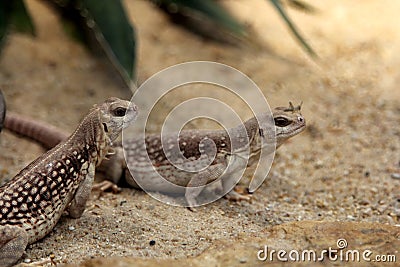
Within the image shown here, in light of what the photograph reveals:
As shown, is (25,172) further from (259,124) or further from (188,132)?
(259,124)

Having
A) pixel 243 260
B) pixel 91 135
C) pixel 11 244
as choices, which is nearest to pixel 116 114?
pixel 91 135

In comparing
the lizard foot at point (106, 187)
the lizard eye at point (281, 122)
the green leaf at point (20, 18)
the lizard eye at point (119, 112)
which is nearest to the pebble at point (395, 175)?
the lizard eye at point (281, 122)

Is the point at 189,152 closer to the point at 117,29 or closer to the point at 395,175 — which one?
the point at 117,29

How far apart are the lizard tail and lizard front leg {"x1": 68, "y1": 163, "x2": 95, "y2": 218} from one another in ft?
3.70

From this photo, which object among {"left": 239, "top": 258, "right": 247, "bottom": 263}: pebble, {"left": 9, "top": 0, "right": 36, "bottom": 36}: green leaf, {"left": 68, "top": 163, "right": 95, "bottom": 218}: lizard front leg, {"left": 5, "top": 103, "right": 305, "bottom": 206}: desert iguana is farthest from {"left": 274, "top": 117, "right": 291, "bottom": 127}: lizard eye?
{"left": 9, "top": 0, "right": 36, "bottom": 36}: green leaf

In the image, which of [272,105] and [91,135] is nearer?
[91,135]

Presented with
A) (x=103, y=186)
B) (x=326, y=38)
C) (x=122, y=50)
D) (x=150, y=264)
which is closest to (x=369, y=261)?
(x=150, y=264)

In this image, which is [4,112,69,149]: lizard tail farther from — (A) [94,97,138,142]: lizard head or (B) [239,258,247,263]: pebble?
(B) [239,258,247,263]: pebble

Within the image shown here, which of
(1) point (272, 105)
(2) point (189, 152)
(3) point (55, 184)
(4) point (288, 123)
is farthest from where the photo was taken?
(1) point (272, 105)

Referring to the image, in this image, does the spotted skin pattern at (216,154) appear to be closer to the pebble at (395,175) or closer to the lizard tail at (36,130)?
the lizard tail at (36,130)

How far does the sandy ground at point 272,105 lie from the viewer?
437cm

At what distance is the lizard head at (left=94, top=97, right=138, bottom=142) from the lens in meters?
4.44

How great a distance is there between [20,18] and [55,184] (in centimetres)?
273

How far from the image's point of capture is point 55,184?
13.9 feet
